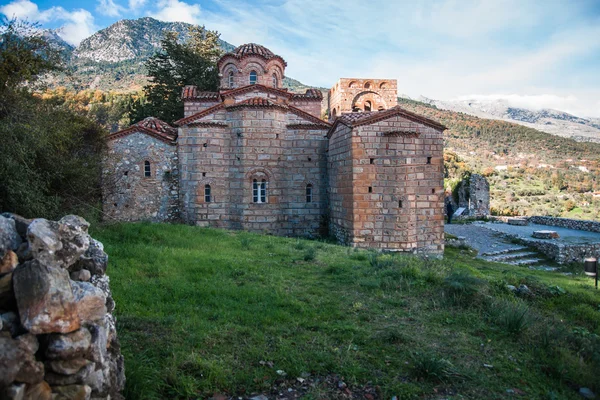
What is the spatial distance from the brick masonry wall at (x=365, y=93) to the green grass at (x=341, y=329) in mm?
15032

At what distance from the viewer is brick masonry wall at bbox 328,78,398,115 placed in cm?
2061

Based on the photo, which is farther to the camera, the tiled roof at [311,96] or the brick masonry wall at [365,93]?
the brick masonry wall at [365,93]

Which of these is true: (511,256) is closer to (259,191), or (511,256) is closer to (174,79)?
(259,191)

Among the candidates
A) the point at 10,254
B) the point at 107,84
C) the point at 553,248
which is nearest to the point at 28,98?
the point at 10,254

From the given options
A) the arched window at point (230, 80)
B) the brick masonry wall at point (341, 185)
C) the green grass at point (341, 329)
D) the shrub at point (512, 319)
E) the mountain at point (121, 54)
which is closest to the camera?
the green grass at point (341, 329)

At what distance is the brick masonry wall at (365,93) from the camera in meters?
20.6

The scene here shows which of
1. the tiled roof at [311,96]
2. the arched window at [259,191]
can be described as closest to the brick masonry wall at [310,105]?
the tiled roof at [311,96]

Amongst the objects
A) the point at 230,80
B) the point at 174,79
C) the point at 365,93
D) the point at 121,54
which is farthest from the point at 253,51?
the point at 121,54

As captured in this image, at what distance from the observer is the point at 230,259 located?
7.27m

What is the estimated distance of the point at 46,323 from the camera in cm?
210

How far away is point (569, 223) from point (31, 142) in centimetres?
2362

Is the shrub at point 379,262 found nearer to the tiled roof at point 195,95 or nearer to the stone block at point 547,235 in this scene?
the tiled roof at point 195,95

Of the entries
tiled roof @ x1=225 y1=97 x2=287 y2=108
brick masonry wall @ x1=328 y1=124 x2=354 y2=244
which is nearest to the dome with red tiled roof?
tiled roof @ x1=225 y1=97 x2=287 y2=108

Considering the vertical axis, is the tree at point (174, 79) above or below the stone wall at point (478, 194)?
above
